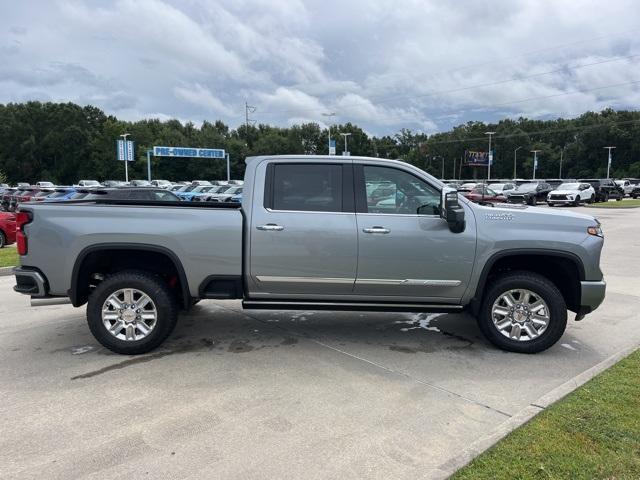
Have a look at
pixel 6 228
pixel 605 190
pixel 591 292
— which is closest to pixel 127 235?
pixel 591 292

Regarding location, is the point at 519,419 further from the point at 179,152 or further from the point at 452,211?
the point at 179,152

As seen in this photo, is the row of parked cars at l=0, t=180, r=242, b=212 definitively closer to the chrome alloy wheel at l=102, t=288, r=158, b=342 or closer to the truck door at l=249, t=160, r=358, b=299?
the truck door at l=249, t=160, r=358, b=299

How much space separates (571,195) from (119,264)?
110 feet

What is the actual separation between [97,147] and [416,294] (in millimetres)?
91732

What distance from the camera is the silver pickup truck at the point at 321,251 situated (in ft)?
15.6

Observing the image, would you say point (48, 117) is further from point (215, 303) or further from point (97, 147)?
point (215, 303)

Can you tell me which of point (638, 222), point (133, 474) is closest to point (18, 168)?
point (638, 222)

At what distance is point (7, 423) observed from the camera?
3553 mm

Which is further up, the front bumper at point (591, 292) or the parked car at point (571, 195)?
the parked car at point (571, 195)

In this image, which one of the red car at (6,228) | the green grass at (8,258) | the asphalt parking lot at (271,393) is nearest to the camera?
the asphalt parking lot at (271,393)

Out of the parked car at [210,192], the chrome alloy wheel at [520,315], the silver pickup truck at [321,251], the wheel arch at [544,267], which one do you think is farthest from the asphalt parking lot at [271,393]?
the parked car at [210,192]

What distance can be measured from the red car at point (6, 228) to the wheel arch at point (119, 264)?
1093 cm

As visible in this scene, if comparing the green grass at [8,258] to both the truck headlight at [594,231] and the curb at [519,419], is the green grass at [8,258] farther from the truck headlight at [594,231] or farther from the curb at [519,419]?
the truck headlight at [594,231]

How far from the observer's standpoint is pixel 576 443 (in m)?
3.16
